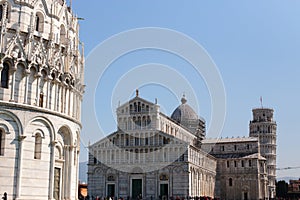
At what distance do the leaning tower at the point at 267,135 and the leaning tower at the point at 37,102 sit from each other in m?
76.8

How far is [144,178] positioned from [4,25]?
1746 inches

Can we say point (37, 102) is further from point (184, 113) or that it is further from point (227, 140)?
point (227, 140)

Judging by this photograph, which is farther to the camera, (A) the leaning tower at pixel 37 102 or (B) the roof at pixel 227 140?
(B) the roof at pixel 227 140

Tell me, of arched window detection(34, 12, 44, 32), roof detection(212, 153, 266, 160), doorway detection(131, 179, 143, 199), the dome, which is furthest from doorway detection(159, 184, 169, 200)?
arched window detection(34, 12, 44, 32)

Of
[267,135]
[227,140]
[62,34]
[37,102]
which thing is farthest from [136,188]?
[267,135]

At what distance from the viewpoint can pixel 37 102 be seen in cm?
2953

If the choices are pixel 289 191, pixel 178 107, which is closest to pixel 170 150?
pixel 178 107

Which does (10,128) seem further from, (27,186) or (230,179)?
(230,179)

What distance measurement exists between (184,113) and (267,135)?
24.9 meters

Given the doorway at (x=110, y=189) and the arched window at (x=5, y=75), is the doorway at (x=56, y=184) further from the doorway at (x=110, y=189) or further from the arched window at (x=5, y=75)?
the doorway at (x=110, y=189)

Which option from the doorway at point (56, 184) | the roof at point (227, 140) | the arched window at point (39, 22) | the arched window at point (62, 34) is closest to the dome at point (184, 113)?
the roof at point (227, 140)

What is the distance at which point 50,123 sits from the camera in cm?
3016

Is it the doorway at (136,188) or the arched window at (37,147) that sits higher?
the arched window at (37,147)

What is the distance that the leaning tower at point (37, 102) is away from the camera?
27797 millimetres
